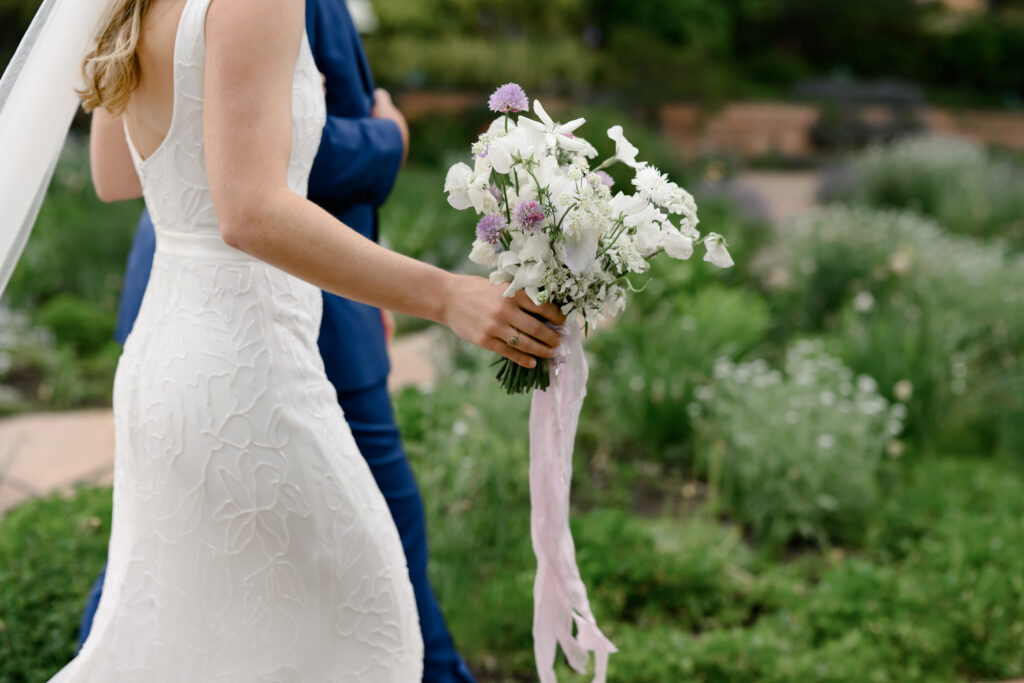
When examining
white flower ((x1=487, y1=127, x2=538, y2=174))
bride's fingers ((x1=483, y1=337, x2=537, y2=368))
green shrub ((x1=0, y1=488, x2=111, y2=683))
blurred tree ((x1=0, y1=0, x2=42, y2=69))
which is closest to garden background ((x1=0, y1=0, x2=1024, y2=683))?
green shrub ((x1=0, y1=488, x2=111, y2=683))

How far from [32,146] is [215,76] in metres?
0.51

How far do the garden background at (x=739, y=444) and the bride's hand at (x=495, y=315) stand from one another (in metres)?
1.46

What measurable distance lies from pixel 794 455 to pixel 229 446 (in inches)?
96.1

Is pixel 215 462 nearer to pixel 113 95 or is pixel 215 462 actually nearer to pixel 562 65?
pixel 113 95

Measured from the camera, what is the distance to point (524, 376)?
5.24 ft

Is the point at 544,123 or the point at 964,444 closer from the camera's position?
the point at 544,123

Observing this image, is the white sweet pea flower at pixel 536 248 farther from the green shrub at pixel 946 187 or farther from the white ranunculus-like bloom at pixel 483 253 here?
the green shrub at pixel 946 187

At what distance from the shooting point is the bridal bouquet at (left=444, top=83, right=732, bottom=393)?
4.60 feet

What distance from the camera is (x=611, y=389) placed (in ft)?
13.7

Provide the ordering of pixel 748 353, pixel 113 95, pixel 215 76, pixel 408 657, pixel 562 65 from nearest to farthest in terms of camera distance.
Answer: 1. pixel 215 76
2. pixel 113 95
3. pixel 408 657
4. pixel 748 353
5. pixel 562 65

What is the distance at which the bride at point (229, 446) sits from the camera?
5.00 feet

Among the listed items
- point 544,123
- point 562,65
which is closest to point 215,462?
point 544,123

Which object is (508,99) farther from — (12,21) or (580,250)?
(12,21)

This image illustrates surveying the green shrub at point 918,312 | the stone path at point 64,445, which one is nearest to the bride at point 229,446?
the stone path at point 64,445
